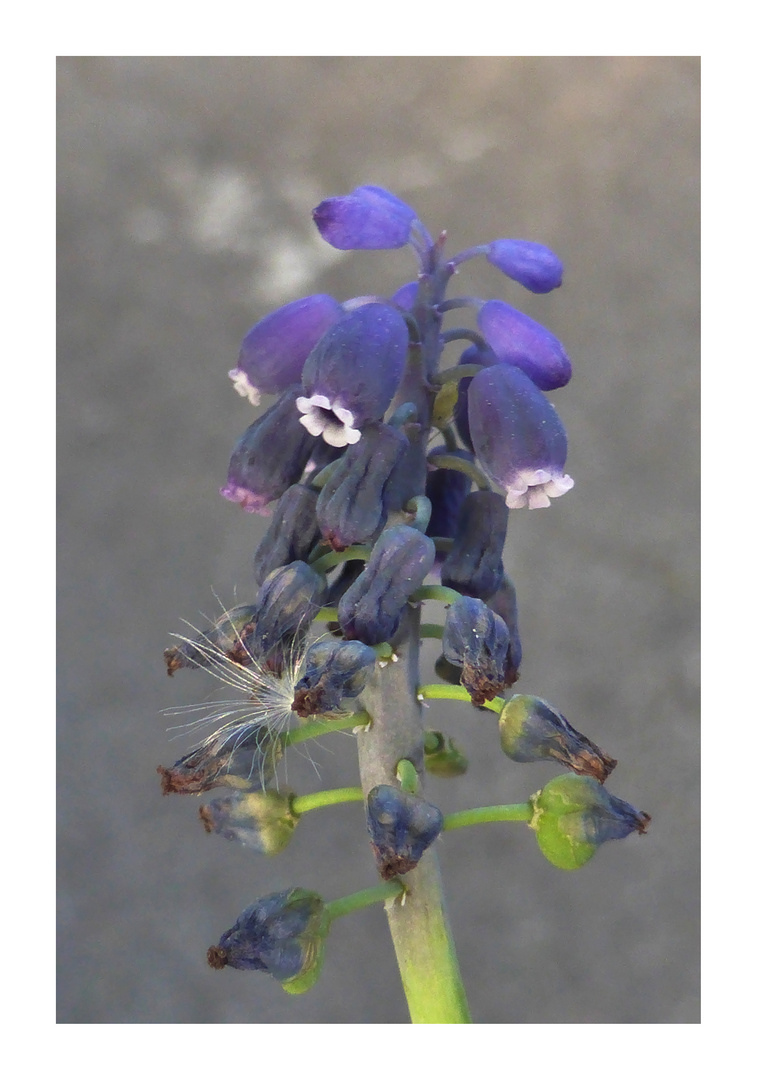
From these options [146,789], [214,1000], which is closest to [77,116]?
[146,789]

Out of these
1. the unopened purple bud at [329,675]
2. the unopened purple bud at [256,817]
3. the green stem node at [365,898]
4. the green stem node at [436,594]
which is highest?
the green stem node at [436,594]

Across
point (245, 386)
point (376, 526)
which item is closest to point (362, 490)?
point (376, 526)

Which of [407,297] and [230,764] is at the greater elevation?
[407,297]

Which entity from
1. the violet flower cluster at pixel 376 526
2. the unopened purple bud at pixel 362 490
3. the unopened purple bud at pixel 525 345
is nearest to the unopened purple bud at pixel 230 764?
the violet flower cluster at pixel 376 526

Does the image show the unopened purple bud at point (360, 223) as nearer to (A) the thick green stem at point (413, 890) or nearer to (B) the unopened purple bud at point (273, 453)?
(B) the unopened purple bud at point (273, 453)

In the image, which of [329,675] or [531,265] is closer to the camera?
[329,675]

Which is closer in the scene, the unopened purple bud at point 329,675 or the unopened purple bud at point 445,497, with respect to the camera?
the unopened purple bud at point 329,675

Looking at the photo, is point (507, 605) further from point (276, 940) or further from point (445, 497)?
point (276, 940)
